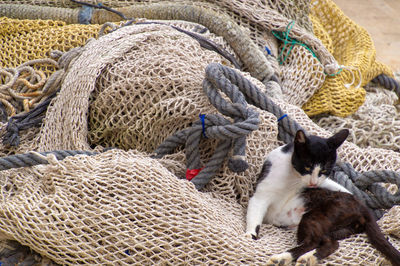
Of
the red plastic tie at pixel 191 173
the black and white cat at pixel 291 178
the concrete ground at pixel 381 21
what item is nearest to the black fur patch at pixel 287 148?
the black and white cat at pixel 291 178

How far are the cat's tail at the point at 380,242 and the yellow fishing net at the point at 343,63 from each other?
4.42 feet

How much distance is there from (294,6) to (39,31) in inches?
72.1

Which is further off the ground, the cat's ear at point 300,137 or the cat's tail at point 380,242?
the cat's ear at point 300,137

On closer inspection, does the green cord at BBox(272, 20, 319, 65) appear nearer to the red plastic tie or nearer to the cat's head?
the cat's head

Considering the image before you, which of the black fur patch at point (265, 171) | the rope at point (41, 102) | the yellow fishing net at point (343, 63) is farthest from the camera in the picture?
the yellow fishing net at point (343, 63)

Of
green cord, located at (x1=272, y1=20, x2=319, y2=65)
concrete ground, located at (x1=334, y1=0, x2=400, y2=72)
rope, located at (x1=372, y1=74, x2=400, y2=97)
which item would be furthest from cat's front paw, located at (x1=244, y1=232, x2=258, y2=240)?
concrete ground, located at (x1=334, y1=0, x2=400, y2=72)

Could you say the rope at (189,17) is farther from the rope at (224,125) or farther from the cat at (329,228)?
the cat at (329,228)

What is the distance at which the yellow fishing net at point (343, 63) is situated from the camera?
301 centimetres

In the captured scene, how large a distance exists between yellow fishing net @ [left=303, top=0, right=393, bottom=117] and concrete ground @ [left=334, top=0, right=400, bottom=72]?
160cm

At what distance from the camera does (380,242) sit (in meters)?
1.68

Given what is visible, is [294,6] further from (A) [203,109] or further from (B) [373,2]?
(B) [373,2]

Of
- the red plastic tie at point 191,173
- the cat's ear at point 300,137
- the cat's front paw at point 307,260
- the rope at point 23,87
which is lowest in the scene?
the rope at point 23,87

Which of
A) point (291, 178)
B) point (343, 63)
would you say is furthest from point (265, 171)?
point (343, 63)

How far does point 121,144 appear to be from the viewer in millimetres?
2262
